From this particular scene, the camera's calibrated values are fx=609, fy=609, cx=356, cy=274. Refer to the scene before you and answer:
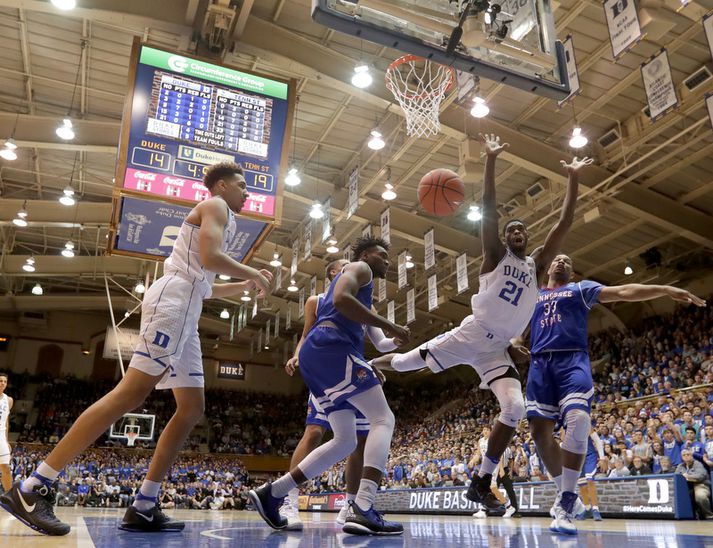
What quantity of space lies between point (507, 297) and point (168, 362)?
2129 mm

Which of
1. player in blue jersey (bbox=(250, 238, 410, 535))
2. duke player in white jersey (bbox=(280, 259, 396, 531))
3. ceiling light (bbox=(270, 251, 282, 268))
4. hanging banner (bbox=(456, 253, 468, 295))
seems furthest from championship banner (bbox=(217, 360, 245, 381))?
player in blue jersey (bbox=(250, 238, 410, 535))

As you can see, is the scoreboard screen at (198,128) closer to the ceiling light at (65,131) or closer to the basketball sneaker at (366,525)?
the ceiling light at (65,131)

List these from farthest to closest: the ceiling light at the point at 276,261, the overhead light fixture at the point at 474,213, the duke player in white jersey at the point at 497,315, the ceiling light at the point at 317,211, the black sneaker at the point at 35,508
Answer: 1. the ceiling light at the point at 276,261
2. the overhead light fixture at the point at 474,213
3. the ceiling light at the point at 317,211
4. the duke player in white jersey at the point at 497,315
5. the black sneaker at the point at 35,508

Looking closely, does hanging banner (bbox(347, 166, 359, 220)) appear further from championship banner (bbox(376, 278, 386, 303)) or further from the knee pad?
the knee pad

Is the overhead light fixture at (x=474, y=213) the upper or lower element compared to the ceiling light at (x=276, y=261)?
upper

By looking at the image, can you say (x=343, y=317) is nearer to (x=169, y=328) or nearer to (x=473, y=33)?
(x=169, y=328)

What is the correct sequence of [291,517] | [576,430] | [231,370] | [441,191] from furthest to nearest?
[231,370], [441,191], [291,517], [576,430]

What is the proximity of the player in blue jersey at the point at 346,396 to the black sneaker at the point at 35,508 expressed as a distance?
1057mm

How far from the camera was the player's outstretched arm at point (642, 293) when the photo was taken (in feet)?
13.3

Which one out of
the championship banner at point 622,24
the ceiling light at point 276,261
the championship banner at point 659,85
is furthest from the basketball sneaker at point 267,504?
the ceiling light at point 276,261

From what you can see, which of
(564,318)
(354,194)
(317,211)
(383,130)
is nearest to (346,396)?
(564,318)

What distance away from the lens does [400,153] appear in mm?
14078

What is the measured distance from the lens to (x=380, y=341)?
168 inches

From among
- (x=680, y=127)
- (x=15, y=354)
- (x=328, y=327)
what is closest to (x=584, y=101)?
(x=680, y=127)
